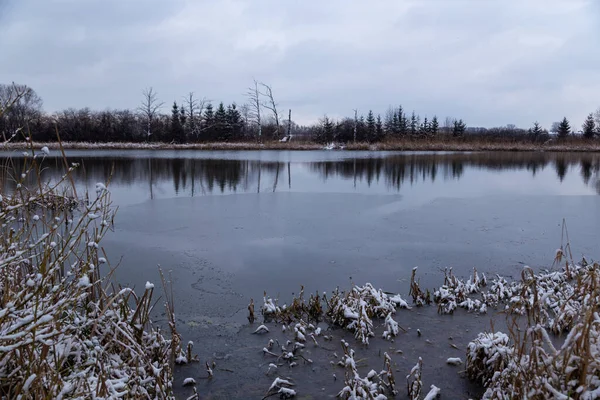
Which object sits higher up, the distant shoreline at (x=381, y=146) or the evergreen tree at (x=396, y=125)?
the evergreen tree at (x=396, y=125)

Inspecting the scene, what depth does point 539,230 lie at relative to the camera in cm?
838

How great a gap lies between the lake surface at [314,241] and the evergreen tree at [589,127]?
130 ft

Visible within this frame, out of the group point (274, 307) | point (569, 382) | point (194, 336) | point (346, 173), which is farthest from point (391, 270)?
point (346, 173)

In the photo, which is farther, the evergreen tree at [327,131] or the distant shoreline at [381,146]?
the evergreen tree at [327,131]

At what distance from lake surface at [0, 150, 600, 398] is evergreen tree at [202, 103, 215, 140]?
98.8 feet

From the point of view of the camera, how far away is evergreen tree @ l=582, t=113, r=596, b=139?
4750 centimetres

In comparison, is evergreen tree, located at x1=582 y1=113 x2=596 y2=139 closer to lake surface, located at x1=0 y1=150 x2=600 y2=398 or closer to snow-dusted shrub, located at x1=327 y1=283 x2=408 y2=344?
lake surface, located at x1=0 y1=150 x2=600 y2=398

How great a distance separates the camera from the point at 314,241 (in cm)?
755

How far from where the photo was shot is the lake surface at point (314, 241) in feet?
13.8

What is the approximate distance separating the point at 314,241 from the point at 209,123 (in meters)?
40.6

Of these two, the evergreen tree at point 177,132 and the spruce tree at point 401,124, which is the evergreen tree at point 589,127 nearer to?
the spruce tree at point 401,124

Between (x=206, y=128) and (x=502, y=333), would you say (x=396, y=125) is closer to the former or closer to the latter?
(x=206, y=128)

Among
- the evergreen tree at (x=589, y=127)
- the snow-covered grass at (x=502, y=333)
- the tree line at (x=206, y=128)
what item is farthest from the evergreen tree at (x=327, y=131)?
the snow-covered grass at (x=502, y=333)

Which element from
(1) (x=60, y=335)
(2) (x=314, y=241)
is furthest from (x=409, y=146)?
(1) (x=60, y=335)
